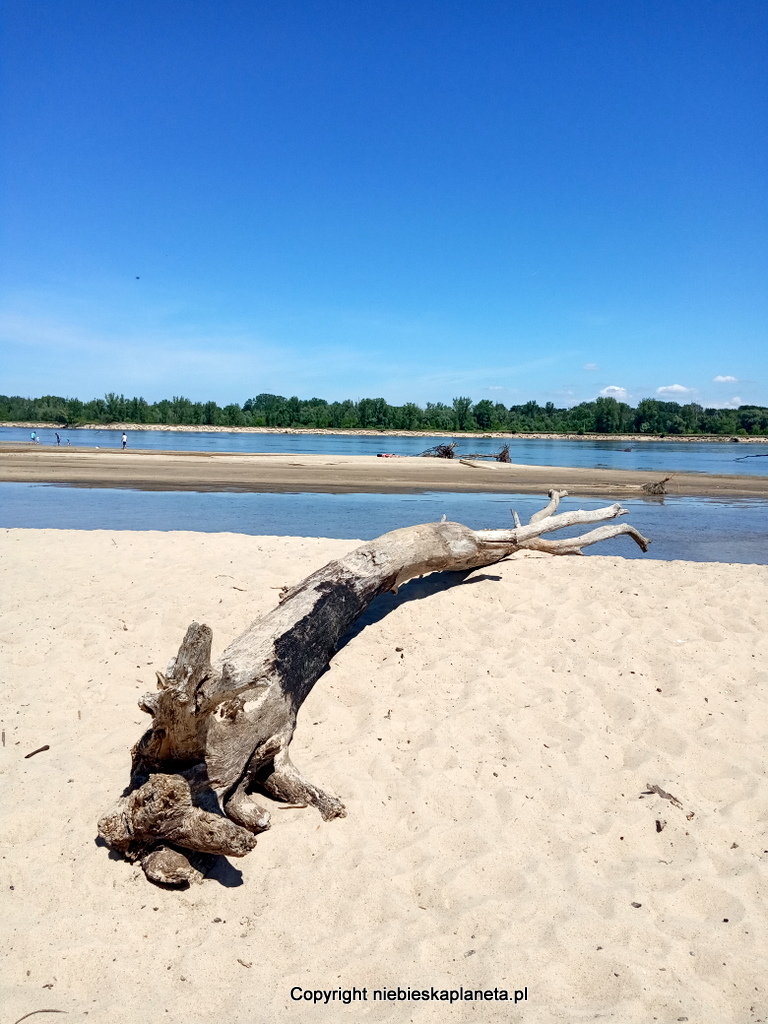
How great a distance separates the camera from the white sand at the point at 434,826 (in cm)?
274

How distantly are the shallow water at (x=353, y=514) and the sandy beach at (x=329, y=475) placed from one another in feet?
7.13

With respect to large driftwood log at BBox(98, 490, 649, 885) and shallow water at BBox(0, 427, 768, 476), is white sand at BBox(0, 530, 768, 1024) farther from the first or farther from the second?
shallow water at BBox(0, 427, 768, 476)

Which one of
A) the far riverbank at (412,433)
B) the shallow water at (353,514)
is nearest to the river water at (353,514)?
the shallow water at (353,514)

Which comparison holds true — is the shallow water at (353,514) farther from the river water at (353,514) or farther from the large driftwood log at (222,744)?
the large driftwood log at (222,744)

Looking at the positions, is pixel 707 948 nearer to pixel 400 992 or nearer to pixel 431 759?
pixel 400 992

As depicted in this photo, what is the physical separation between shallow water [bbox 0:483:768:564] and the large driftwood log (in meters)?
7.70

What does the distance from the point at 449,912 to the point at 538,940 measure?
419mm

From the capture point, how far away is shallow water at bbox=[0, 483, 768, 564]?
1288cm

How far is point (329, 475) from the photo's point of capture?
89.8 ft

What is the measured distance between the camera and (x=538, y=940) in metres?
2.96

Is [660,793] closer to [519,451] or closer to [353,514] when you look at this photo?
[353,514]

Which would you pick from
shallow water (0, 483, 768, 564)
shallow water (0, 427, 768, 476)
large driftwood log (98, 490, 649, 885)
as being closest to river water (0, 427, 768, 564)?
shallow water (0, 483, 768, 564)

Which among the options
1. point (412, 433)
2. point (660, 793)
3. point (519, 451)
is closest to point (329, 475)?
point (660, 793)

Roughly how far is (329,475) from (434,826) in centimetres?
2397
